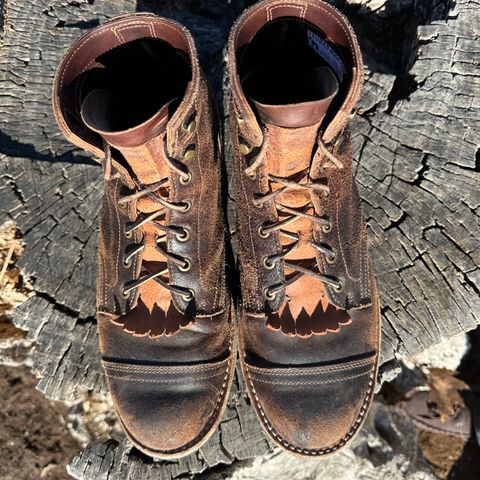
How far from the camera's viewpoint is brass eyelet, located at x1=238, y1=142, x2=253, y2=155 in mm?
2190

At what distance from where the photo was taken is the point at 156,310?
7.41 feet

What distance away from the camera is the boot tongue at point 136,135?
192 centimetres

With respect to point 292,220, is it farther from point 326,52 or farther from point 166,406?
point 166,406

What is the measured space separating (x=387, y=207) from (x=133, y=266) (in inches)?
55.8

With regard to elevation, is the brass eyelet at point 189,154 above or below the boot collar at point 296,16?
below

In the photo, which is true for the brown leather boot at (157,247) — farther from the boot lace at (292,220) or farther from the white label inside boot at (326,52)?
the white label inside boot at (326,52)

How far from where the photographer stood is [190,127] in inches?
83.9

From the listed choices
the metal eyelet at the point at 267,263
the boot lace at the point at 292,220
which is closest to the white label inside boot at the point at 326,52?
the boot lace at the point at 292,220

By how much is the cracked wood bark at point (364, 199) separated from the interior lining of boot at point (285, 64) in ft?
1.90

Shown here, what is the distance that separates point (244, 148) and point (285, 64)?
564 mm

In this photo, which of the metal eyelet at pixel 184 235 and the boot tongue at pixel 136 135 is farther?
the metal eyelet at pixel 184 235

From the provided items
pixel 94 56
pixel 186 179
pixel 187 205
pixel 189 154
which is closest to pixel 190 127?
pixel 189 154

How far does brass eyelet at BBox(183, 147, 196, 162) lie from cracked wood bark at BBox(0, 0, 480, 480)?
2.82 feet

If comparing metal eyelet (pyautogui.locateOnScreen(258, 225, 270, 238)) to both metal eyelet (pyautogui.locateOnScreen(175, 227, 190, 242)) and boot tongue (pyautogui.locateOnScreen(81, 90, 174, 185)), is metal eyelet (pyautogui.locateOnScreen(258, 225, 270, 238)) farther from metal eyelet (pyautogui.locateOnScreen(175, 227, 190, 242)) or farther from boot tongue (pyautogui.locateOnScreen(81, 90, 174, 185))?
boot tongue (pyautogui.locateOnScreen(81, 90, 174, 185))
